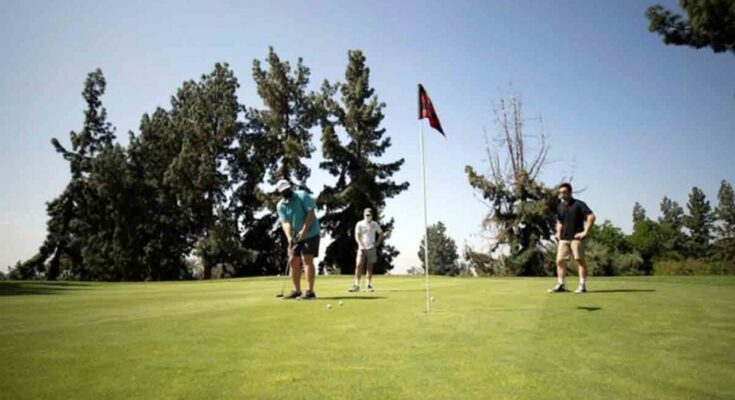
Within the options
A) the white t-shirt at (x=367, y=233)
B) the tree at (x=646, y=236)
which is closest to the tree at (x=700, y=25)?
the white t-shirt at (x=367, y=233)

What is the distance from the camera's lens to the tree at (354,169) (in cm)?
4566

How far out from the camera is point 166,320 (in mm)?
6469

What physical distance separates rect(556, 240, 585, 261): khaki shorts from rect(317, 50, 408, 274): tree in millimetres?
33978

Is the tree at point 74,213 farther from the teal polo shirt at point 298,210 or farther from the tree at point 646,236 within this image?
the tree at point 646,236

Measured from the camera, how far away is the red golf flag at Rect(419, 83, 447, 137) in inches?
344

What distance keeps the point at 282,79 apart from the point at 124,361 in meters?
48.6

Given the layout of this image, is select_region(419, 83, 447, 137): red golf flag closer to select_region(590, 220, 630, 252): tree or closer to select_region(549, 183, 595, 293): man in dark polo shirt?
select_region(549, 183, 595, 293): man in dark polo shirt

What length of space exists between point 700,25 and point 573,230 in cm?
1383

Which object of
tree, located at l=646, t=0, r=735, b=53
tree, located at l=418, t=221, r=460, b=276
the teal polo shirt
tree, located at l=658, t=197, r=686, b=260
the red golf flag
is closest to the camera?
the red golf flag

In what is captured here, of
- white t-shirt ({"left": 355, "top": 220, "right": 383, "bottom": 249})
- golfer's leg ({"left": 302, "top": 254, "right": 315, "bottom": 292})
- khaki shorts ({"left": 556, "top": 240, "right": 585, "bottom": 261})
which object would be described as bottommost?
golfer's leg ({"left": 302, "top": 254, "right": 315, "bottom": 292})

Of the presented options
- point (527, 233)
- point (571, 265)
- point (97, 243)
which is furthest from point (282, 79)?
point (571, 265)

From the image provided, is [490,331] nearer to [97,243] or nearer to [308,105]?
[308,105]

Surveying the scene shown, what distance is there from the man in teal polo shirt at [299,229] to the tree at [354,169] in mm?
34756

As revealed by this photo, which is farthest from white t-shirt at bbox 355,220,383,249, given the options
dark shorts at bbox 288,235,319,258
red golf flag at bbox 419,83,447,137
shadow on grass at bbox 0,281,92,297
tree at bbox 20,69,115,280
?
tree at bbox 20,69,115,280
